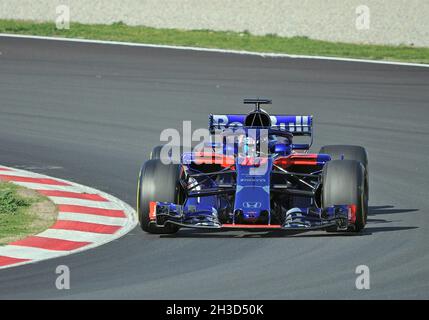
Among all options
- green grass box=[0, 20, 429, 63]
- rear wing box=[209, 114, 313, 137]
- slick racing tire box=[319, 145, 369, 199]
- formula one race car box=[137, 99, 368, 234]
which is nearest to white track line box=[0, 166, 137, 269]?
formula one race car box=[137, 99, 368, 234]

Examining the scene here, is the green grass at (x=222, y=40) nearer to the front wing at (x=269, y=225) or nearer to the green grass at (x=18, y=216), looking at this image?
the green grass at (x=18, y=216)

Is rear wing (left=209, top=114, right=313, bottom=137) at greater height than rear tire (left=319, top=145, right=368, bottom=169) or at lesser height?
greater

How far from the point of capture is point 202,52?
91.3 ft

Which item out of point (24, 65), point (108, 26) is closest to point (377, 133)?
point (24, 65)

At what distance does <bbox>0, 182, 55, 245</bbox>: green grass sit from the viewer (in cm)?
1312

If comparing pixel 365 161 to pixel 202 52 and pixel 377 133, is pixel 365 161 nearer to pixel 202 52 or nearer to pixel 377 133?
pixel 377 133

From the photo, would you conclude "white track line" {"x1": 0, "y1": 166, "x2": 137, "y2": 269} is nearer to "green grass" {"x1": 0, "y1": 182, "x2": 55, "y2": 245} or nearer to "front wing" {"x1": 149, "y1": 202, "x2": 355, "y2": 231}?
"green grass" {"x1": 0, "y1": 182, "x2": 55, "y2": 245}

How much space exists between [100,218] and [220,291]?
3493 millimetres

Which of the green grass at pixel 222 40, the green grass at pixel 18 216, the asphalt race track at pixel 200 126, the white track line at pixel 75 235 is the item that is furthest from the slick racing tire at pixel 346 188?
the green grass at pixel 222 40

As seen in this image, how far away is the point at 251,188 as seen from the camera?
42.2ft

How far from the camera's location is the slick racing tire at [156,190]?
12.9m

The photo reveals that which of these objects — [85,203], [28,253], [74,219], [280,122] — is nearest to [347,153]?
[280,122]

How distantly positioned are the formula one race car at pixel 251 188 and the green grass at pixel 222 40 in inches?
542

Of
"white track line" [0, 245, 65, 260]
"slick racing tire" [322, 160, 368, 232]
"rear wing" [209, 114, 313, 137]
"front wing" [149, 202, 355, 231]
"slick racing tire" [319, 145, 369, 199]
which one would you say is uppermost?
"rear wing" [209, 114, 313, 137]
